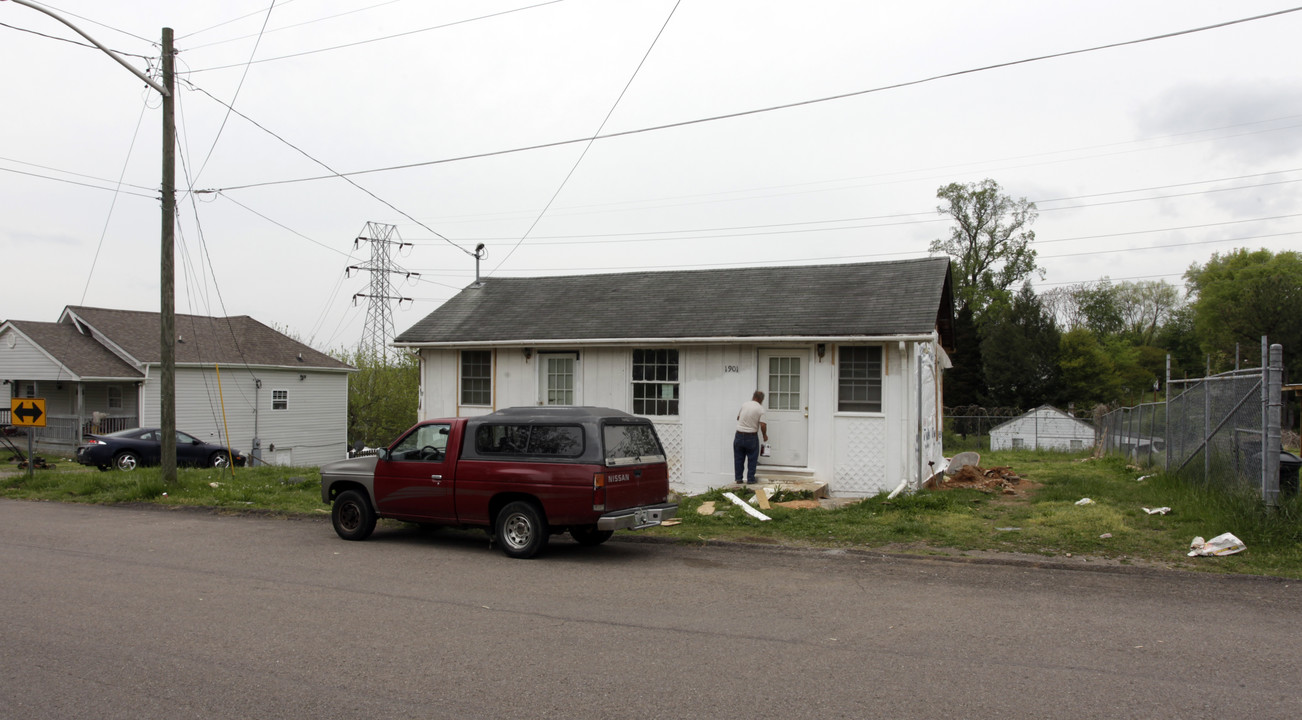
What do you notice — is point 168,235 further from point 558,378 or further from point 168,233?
point 558,378

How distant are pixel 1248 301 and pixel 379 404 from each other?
47.6 metres

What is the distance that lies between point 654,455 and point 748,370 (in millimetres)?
5098

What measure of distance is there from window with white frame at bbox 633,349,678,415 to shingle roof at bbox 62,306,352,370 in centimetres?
2147

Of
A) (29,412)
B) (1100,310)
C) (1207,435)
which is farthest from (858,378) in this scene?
(1100,310)

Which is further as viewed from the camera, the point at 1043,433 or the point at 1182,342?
the point at 1182,342

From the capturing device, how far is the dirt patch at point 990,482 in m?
15.4

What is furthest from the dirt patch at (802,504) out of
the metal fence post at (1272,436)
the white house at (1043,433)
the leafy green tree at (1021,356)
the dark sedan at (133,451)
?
the leafy green tree at (1021,356)

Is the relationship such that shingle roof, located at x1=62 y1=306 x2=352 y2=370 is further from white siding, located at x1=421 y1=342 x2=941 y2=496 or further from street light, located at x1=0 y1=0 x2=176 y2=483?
white siding, located at x1=421 y1=342 x2=941 y2=496

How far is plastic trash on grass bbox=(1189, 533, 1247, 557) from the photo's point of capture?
30.8ft

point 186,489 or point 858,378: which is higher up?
→ point 858,378

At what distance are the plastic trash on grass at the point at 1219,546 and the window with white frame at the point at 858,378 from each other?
5.53 meters

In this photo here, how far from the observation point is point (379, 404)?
4441cm

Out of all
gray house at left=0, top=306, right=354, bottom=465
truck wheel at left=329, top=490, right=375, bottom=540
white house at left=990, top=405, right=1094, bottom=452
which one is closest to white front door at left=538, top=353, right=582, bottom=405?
truck wheel at left=329, top=490, right=375, bottom=540

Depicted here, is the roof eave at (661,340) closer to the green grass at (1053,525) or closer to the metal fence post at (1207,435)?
the green grass at (1053,525)
